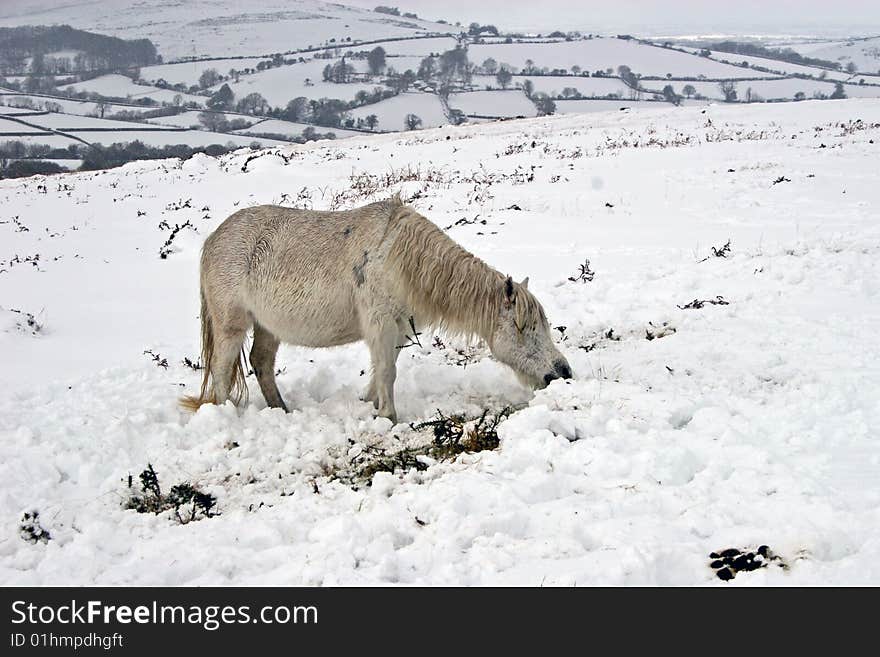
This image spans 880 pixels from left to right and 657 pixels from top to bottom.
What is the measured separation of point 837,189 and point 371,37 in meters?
89.4

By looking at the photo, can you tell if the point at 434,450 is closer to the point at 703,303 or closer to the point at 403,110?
the point at 703,303

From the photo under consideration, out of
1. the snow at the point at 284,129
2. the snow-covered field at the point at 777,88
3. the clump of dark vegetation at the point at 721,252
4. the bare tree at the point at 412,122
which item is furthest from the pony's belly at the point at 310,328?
the snow-covered field at the point at 777,88

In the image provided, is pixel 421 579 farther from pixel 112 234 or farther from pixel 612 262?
pixel 112 234

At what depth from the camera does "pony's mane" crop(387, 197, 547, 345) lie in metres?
6.09

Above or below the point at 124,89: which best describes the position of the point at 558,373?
below

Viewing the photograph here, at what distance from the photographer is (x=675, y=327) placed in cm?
769

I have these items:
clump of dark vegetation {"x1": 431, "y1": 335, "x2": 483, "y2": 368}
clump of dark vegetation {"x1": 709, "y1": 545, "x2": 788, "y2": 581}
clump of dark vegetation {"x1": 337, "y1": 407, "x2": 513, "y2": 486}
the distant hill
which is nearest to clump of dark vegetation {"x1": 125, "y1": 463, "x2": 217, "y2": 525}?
clump of dark vegetation {"x1": 337, "y1": 407, "x2": 513, "y2": 486}

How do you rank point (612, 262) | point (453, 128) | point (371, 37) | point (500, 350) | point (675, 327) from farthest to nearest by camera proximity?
point (371, 37), point (453, 128), point (612, 262), point (675, 327), point (500, 350)

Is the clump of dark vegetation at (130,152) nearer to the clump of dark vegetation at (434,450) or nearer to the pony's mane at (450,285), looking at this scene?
the pony's mane at (450,285)

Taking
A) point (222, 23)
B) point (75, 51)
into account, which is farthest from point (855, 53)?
point (222, 23)

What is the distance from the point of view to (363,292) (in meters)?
6.20

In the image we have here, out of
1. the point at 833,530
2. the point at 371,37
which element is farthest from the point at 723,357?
the point at 371,37

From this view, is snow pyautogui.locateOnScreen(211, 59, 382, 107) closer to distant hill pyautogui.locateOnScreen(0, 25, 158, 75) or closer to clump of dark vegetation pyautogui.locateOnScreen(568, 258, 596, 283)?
distant hill pyautogui.locateOnScreen(0, 25, 158, 75)

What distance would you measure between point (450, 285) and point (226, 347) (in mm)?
2367
